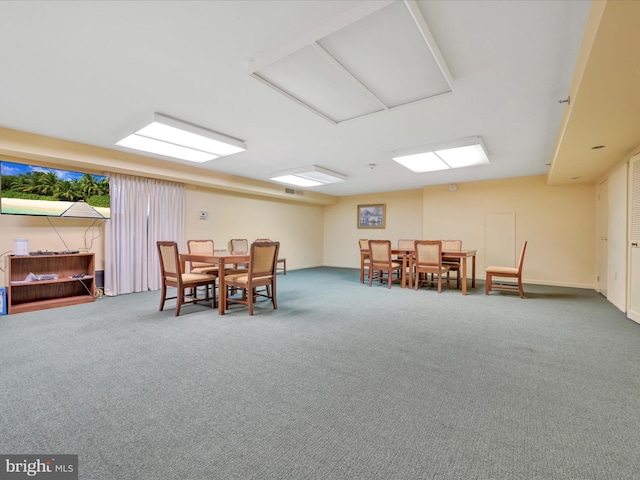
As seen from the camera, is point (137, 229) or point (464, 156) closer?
point (464, 156)

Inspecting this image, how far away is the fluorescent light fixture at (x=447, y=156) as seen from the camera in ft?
14.0

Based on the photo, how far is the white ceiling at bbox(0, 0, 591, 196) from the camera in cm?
183

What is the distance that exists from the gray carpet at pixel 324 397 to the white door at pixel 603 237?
2.37m

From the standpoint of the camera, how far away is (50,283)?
4.52 meters

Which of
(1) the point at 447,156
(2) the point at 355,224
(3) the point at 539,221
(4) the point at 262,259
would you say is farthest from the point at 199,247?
(3) the point at 539,221

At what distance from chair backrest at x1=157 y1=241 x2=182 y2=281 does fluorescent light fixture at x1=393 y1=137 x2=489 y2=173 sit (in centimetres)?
373

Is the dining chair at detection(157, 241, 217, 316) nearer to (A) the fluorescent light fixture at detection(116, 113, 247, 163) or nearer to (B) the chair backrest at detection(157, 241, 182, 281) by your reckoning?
(B) the chair backrest at detection(157, 241, 182, 281)

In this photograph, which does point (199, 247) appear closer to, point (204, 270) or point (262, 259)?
point (204, 270)

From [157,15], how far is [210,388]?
2.49 m

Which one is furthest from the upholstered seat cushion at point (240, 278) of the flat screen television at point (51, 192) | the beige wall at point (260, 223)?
the beige wall at point (260, 223)

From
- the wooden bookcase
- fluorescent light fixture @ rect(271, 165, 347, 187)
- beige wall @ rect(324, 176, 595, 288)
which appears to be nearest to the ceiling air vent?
fluorescent light fixture @ rect(271, 165, 347, 187)

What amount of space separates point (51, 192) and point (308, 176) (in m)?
4.53

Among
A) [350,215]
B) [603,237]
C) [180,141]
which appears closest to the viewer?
[180,141]

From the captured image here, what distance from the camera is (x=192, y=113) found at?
11.1 ft
